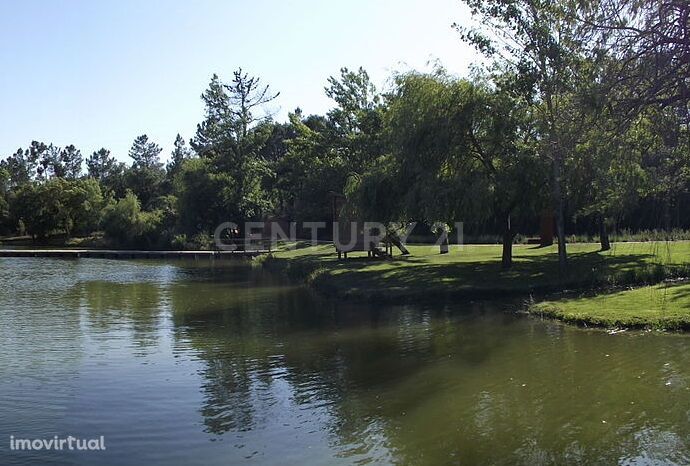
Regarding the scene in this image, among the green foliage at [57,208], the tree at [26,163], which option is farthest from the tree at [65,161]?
the green foliage at [57,208]

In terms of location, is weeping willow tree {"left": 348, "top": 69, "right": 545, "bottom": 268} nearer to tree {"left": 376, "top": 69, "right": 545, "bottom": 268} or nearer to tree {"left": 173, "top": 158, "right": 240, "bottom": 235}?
tree {"left": 376, "top": 69, "right": 545, "bottom": 268}

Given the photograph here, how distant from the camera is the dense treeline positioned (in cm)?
883

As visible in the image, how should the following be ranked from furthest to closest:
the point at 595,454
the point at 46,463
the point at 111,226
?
the point at 111,226 < the point at 46,463 < the point at 595,454

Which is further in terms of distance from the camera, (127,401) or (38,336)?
(38,336)

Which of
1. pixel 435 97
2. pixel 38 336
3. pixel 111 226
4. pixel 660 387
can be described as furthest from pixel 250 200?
pixel 660 387

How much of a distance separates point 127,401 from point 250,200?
49.1 metres

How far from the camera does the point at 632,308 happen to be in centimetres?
1552

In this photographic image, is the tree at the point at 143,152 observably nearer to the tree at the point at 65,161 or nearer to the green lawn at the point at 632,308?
the tree at the point at 65,161

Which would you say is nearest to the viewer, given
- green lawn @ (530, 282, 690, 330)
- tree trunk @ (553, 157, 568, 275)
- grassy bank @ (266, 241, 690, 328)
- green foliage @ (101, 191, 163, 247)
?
green lawn @ (530, 282, 690, 330)

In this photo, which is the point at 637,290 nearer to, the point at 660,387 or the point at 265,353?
the point at 660,387

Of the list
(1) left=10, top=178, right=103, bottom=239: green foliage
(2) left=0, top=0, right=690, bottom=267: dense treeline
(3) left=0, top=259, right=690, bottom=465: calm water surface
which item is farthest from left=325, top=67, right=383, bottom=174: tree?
(1) left=10, top=178, right=103, bottom=239: green foliage

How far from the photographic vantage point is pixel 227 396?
10766 millimetres

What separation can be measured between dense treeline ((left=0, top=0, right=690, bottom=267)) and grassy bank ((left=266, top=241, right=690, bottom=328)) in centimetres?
137

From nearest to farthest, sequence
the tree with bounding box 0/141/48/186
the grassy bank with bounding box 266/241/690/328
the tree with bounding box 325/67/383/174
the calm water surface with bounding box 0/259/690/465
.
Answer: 1. the calm water surface with bounding box 0/259/690/465
2. the grassy bank with bounding box 266/241/690/328
3. the tree with bounding box 325/67/383/174
4. the tree with bounding box 0/141/48/186
